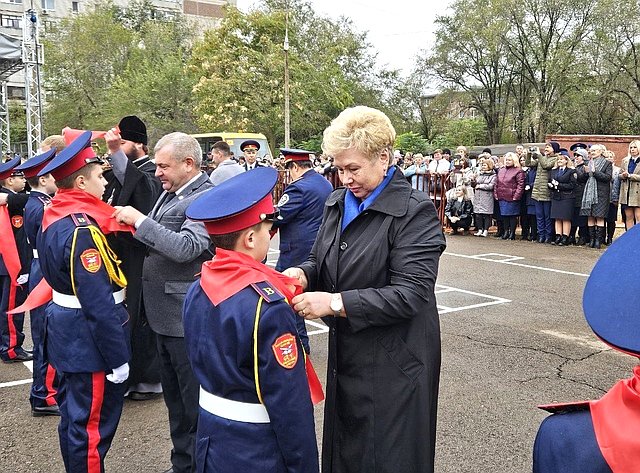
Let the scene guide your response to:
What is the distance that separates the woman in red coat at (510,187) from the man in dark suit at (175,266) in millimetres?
10765

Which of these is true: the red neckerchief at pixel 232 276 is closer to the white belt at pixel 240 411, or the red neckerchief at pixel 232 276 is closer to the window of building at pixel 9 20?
the white belt at pixel 240 411

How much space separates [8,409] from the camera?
505cm

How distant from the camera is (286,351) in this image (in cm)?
225

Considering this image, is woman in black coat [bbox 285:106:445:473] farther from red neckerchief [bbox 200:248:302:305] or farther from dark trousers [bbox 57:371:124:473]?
dark trousers [bbox 57:371:124:473]

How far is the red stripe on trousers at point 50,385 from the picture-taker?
4.84 m

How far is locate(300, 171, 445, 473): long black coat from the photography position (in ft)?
8.21

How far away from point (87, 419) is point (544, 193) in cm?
1130

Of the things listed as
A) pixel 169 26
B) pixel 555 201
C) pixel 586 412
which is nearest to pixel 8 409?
pixel 586 412

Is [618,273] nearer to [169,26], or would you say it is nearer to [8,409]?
[8,409]

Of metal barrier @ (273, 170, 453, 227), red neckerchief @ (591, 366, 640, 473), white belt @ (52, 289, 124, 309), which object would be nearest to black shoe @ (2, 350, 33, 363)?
white belt @ (52, 289, 124, 309)

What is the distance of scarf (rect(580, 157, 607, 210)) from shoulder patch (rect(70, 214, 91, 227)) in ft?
35.1

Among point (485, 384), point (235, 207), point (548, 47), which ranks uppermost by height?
point (548, 47)

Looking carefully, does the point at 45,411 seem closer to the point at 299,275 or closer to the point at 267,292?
the point at 299,275

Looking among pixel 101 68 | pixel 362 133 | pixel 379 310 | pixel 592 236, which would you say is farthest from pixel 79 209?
pixel 101 68
